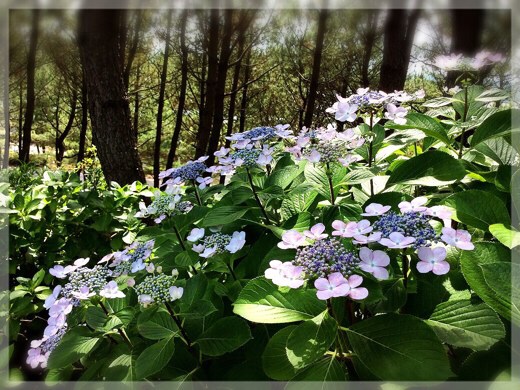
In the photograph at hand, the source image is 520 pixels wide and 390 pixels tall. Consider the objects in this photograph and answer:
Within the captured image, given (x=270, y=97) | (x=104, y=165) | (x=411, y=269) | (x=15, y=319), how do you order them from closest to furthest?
(x=411, y=269), (x=15, y=319), (x=104, y=165), (x=270, y=97)

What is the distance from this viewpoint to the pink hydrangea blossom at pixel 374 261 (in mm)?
597

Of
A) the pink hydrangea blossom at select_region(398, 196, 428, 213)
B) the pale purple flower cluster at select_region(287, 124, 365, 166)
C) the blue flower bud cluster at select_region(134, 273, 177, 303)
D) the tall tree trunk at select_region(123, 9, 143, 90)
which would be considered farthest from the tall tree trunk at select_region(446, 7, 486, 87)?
the tall tree trunk at select_region(123, 9, 143, 90)

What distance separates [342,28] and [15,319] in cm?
740

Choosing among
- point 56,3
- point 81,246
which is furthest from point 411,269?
point 56,3

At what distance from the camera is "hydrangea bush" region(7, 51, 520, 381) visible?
1.99 feet

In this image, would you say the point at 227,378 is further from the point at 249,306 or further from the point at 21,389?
the point at 21,389

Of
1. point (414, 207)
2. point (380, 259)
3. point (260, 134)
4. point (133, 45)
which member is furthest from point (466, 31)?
point (133, 45)

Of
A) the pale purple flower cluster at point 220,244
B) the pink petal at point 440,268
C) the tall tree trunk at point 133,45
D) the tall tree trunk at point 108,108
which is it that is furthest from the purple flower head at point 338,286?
the tall tree trunk at point 133,45

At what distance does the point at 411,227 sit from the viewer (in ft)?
2.05

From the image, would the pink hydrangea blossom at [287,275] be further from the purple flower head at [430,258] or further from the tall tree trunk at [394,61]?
the tall tree trunk at [394,61]

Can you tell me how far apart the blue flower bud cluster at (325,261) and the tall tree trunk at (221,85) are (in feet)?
14.6

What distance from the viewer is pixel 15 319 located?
137 cm

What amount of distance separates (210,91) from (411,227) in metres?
5.37

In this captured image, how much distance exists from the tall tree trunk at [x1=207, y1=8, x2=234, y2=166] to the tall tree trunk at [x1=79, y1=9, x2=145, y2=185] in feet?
7.32
